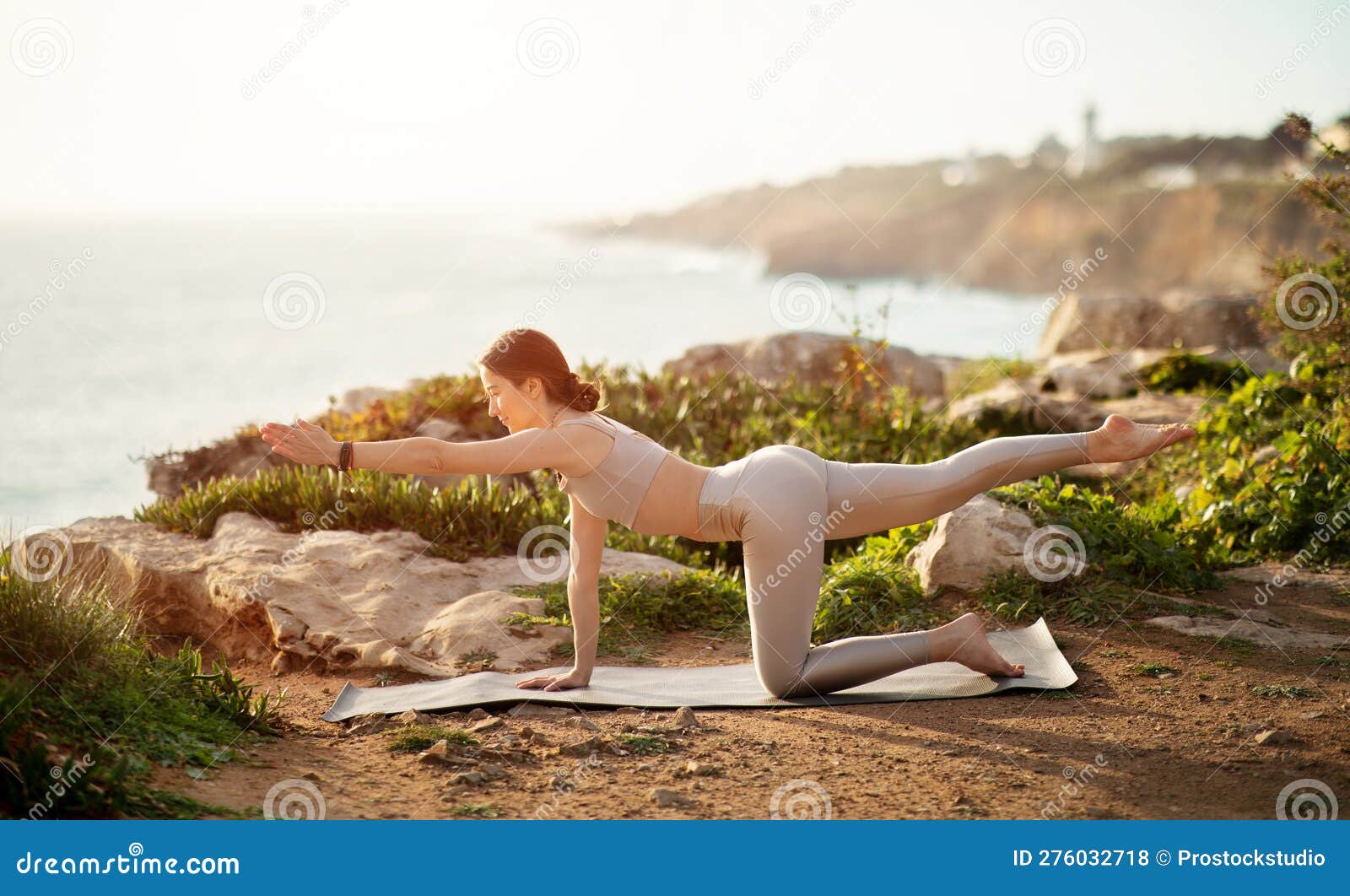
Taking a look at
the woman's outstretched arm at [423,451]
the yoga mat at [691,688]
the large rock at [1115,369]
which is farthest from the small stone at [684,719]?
the large rock at [1115,369]

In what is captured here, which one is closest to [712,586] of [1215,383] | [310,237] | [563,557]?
[563,557]

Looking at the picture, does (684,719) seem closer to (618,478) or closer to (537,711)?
(537,711)

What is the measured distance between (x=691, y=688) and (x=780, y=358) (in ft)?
19.6

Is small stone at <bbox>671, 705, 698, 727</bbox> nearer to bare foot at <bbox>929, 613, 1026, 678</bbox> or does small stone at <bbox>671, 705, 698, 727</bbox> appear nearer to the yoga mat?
the yoga mat

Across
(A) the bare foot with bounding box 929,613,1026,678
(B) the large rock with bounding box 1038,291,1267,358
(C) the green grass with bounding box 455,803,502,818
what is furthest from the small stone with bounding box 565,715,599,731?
(B) the large rock with bounding box 1038,291,1267,358

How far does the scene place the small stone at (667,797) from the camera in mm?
3396

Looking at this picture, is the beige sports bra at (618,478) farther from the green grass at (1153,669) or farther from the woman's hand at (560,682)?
the green grass at (1153,669)

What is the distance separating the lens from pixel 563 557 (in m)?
6.44

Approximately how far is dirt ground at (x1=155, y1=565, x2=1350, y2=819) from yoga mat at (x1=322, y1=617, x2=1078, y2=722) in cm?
5

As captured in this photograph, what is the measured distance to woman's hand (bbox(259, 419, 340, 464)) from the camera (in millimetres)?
3531

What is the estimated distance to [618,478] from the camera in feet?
13.6

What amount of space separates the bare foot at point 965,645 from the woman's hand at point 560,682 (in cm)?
136

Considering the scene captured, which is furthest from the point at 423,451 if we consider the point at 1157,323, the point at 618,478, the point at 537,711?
the point at 1157,323

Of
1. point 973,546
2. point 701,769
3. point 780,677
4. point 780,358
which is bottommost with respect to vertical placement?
point 701,769
